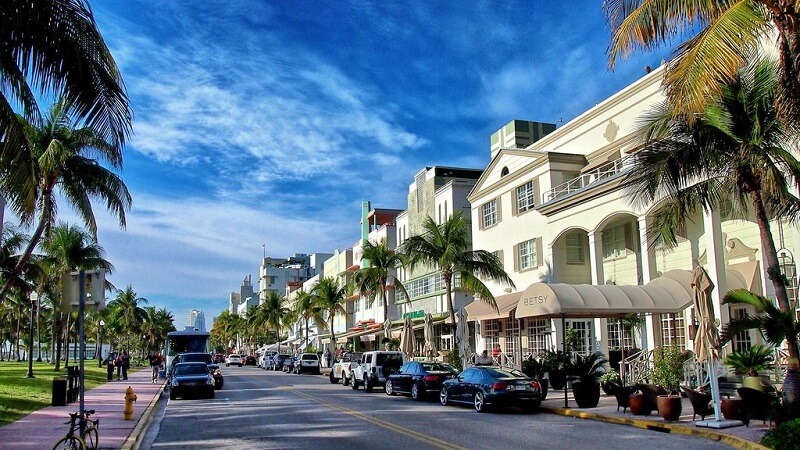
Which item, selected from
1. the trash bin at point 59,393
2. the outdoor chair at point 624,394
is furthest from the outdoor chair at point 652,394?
the trash bin at point 59,393

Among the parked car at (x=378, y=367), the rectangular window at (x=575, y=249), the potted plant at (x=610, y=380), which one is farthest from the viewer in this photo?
the rectangular window at (x=575, y=249)

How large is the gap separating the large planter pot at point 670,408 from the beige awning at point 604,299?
682 cm

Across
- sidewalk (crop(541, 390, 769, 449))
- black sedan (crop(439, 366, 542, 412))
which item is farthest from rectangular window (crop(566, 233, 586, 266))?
black sedan (crop(439, 366, 542, 412))

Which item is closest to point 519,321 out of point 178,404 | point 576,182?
point 576,182

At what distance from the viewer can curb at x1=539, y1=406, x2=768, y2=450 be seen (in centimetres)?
1302

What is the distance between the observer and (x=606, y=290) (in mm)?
24422

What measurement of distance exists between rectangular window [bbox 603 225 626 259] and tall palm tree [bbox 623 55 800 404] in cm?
1424

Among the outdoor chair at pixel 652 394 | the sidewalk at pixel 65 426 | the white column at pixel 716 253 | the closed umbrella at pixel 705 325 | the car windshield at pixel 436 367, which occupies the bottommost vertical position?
the sidewalk at pixel 65 426

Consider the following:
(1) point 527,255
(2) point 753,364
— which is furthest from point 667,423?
(1) point 527,255

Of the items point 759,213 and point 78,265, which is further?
point 78,265

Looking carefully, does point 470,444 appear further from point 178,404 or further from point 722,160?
point 178,404

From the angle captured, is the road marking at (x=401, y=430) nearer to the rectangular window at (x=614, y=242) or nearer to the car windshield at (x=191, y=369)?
the car windshield at (x=191, y=369)

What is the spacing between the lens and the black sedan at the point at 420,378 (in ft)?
79.6

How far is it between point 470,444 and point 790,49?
8.86 metres
